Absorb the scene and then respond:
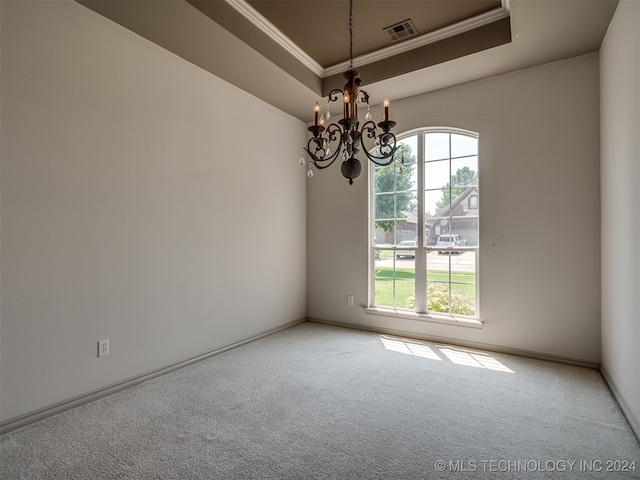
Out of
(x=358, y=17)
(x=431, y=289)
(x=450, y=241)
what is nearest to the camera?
(x=358, y=17)

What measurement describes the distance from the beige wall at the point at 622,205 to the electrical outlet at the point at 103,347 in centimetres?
346

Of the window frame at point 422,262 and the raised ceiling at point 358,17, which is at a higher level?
the raised ceiling at point 358,17

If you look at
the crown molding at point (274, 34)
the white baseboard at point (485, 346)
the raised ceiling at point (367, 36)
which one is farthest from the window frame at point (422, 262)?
the crown molding at point (274, 34)

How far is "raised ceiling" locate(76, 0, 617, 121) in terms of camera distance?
2402mm

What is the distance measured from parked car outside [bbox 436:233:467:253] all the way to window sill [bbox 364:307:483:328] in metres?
0.75

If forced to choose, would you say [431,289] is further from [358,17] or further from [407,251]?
[358,17]

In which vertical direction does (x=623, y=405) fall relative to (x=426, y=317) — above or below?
below

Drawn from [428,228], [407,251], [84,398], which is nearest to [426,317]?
[407,251]

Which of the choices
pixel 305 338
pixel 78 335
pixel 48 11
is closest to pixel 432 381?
pixel 305 338

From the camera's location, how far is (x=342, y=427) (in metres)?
2.00

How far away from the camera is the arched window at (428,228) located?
3.55 m

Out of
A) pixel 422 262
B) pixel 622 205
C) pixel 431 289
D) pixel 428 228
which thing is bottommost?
pixel 431 289

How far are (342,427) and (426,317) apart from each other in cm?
199

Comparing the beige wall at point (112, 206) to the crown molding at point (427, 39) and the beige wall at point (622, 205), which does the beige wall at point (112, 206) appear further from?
the beige wall at point (622, 205)
